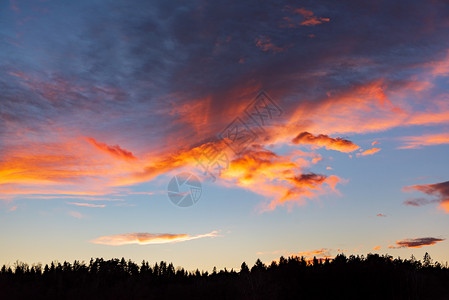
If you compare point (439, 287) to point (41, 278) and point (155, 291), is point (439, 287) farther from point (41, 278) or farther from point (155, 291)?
point (41, 278)

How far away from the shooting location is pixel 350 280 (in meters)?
52.8

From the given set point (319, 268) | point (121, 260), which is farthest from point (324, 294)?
point (121, 260)

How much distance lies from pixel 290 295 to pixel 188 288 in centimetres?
1797

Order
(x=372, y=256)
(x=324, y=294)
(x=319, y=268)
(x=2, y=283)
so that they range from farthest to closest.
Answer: (x=372, y=256)
(x=319, y=268)
(x=324, y=294)
(x=2, y=283)

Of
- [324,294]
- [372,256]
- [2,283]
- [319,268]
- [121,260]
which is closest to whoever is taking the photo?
[2,283]

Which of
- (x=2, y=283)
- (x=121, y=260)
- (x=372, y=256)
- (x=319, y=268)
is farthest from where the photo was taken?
(x=121, y=260)

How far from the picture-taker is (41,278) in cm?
6169

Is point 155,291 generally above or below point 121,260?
below

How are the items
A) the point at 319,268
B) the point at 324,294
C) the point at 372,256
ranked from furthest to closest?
the point at 372,256 → the point at 319,268 → the point at 324,294

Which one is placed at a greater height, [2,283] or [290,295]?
[2,283]

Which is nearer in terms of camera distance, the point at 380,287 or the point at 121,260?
the point at 380,287

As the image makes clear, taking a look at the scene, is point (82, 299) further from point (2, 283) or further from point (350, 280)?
point (350, 280)

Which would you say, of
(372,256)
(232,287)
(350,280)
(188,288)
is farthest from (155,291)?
(372,256)

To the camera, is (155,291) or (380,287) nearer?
(380,287)
